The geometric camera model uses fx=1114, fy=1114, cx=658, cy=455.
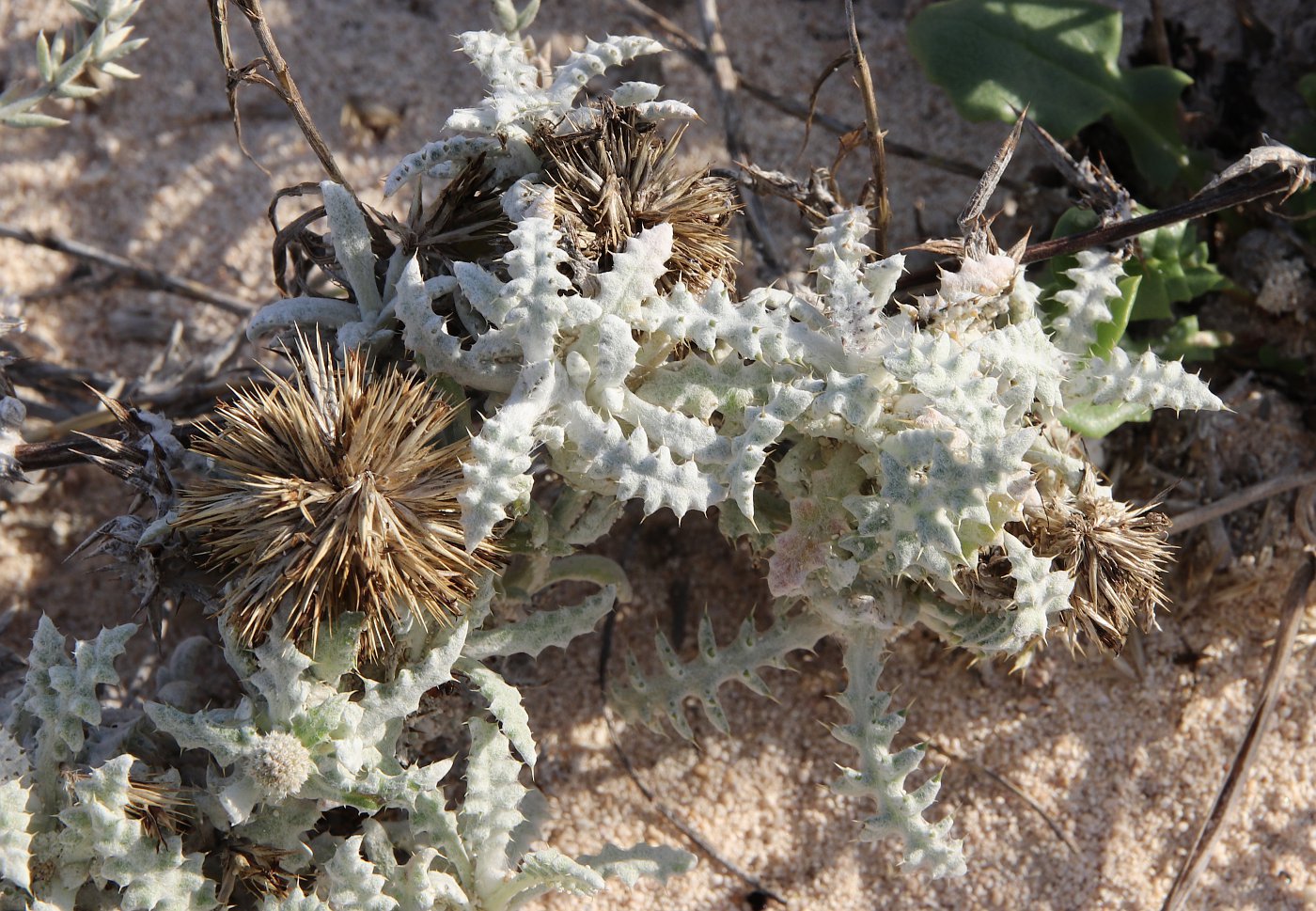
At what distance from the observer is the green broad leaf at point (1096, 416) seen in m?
1.76

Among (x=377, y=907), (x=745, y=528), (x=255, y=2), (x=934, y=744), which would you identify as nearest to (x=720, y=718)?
(x=745, y=528)

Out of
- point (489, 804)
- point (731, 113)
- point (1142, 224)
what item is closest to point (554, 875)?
point (489, 804)

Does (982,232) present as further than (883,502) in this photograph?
Yes

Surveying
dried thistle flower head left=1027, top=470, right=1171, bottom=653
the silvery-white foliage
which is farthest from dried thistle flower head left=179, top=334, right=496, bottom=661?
the silvery-white foliage

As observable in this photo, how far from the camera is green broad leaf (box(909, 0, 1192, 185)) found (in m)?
2.17

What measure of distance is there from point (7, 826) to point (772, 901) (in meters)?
1.18

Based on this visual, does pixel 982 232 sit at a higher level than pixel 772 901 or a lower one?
higher

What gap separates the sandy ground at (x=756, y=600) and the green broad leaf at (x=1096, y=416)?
46cm

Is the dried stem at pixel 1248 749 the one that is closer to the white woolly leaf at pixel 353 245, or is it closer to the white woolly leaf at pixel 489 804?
the white woolly leaf at pixel 489 804

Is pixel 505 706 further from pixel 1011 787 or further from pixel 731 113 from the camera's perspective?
pixel 731 113

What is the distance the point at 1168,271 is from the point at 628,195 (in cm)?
106

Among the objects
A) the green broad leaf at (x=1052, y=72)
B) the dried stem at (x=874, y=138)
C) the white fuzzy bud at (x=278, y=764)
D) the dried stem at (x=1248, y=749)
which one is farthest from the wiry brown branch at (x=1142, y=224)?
the white fuzzy bud at (x=278, y=764)

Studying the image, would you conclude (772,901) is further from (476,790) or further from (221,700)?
(221,700)

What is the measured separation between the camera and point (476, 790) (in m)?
1.62
